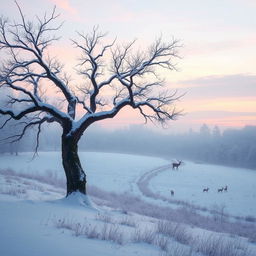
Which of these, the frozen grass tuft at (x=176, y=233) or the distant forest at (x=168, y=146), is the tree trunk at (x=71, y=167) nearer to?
the frozen grass tuft at (x=176, y=233)

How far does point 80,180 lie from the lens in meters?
13.7

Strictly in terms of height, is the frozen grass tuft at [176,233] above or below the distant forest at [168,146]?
below

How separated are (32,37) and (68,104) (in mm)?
3928

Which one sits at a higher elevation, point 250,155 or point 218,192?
point 250,155

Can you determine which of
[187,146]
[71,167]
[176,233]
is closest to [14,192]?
[71,167]

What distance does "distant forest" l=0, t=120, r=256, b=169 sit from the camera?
97688 mm

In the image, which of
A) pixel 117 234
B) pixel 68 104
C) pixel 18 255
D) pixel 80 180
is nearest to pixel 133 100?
pixel 68 104

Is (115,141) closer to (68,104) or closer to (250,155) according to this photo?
(250,155)

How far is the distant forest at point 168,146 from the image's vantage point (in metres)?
97.7

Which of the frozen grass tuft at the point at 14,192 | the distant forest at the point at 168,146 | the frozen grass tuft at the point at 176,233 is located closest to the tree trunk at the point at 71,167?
the frozen grass tuft at the point at 14,192

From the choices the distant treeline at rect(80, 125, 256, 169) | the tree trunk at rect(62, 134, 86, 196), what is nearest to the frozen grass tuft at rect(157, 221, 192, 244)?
the tree trunk at rect(62, 134, 86, 196)

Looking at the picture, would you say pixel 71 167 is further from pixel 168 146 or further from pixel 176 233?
pixel 168 146

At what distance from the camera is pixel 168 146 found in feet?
448

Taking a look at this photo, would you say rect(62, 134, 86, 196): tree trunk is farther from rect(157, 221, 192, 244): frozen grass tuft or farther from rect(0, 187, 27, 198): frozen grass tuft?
rect(157, 221, 192, 244): frozen grass tuft
